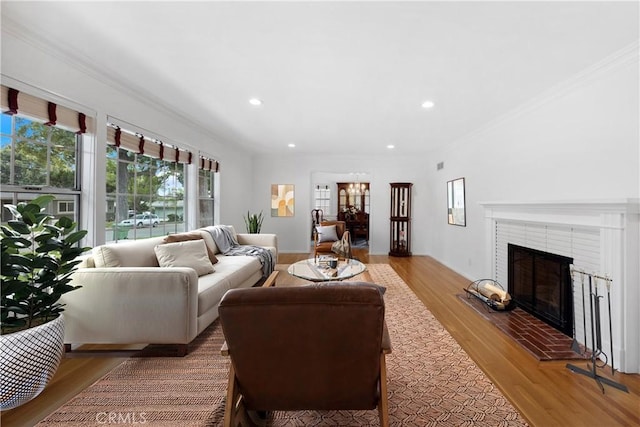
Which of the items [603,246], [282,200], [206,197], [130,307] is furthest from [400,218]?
[130,307]

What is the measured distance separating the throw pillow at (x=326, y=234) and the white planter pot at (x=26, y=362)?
432 cm

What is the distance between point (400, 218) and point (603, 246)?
174 inches

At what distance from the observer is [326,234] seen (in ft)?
18.8

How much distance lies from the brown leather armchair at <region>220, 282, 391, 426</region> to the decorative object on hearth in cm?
243

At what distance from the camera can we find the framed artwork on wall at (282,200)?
685 centimetres

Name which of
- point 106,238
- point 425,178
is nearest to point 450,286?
point 425,178

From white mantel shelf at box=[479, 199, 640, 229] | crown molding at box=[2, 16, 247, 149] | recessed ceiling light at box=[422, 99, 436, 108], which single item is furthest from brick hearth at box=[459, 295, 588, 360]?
crown molding at box=[2, 16, 247, 149]

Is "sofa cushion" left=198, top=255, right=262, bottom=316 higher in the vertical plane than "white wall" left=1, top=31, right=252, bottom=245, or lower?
lower

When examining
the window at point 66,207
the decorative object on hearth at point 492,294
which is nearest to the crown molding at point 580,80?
the decorative object on hearth at point 492,294

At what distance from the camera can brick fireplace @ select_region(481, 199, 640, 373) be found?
2018mm

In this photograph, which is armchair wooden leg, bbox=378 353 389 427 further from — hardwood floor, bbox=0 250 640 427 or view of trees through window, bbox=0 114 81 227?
view of trees through window, bbox=0 114 81 227

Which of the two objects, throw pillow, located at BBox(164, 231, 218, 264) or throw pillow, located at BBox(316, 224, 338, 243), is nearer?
throw pillow, located at BBox(164, 231, 218, 264)

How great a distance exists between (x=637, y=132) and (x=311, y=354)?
283 cm

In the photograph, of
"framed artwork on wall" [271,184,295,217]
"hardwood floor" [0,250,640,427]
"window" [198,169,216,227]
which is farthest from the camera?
"framed artwork on wall" [271,184,295,217]
